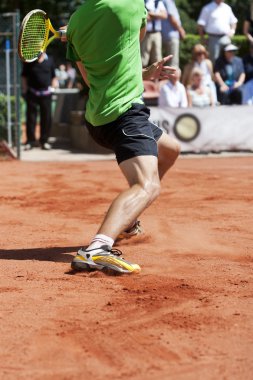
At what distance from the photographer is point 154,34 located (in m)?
14.3

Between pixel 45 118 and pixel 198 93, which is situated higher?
pixel 198 93

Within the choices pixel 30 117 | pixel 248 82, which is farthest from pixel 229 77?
pixel 30 117

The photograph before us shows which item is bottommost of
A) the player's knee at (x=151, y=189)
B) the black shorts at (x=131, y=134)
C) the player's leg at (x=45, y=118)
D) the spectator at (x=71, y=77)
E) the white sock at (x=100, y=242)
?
the spectator at (x=71, y=77)

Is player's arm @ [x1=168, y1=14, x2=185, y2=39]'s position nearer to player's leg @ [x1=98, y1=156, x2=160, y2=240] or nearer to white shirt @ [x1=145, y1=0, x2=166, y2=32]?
white shirt @ [x1=145, y1=0, x2=166, y2=32]

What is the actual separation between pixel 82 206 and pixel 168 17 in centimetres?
640

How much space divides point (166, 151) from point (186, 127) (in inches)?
279

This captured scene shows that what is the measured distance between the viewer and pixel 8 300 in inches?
208

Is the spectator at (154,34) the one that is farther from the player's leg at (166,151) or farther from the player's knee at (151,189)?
the player's knee at (151,189)

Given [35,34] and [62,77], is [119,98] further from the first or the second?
[62,77]

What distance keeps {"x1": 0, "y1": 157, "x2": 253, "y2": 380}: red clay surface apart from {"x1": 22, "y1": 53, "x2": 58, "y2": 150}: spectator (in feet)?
17.2

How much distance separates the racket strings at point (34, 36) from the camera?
661 centimetres

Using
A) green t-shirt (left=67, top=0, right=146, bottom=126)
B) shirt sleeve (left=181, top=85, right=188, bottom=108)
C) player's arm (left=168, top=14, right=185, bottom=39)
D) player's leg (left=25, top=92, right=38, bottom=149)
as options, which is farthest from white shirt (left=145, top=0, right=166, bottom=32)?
green t-shirt (left=67, top=0, right=146, bottom=126)

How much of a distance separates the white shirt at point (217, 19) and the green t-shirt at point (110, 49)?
8.98 metres

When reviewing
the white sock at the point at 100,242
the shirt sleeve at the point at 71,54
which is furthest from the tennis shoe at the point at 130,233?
the shirt sleeve at the point at 71,54
